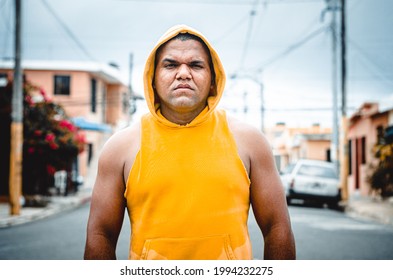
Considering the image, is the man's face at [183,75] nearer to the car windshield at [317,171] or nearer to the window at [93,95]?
the car windshield at [317,171]

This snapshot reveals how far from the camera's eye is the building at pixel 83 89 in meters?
16.0

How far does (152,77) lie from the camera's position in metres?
1.65

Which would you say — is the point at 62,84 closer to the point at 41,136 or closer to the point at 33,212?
the point at 41,136

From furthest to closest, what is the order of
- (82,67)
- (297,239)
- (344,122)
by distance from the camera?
1. (82,67)
2. (344,122)
3. (297,239)

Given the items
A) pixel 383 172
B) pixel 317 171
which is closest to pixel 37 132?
pixel 317 171

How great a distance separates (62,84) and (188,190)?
16953 mm

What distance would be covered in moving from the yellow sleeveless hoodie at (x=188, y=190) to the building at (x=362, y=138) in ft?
41.8

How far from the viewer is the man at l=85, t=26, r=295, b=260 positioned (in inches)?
58.3

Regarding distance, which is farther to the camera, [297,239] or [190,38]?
[297,239]

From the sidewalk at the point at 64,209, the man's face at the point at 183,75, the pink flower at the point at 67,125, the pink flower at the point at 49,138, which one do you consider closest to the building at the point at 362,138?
the sidewalk at the point at 64,209

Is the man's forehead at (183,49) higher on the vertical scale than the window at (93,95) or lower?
lower

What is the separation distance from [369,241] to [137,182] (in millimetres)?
4396
